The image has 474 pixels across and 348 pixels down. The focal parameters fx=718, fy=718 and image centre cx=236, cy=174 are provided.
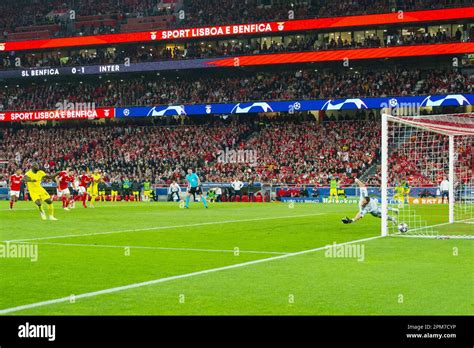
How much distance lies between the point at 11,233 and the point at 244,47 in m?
45.7

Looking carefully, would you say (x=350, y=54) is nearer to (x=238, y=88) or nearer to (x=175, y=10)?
(x=238, y=88)

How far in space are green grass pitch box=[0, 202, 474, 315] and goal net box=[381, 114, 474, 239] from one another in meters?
2.41

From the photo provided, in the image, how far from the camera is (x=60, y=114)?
211 feet

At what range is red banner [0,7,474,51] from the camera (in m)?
56.1

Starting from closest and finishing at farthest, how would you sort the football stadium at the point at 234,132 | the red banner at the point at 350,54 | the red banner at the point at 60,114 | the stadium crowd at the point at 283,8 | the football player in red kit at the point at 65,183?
the football stadium at the point at 234,132
the football player in red kit at the point at 65,183
the red banner at the point at 350,54
the stadium crowd at the point at 283,8
the red banner at the point at 60,114

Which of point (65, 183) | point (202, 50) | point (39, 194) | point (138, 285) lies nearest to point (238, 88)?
point (202, 50)

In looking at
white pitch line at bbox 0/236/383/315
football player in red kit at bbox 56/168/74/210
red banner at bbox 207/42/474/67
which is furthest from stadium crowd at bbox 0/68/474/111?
white pitch line at bbox 0/236/383/315

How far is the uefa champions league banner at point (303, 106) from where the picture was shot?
53375 millimetres

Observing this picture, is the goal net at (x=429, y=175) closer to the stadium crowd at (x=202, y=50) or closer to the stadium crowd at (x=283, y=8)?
the stadium crowd at (x=202, y=50)

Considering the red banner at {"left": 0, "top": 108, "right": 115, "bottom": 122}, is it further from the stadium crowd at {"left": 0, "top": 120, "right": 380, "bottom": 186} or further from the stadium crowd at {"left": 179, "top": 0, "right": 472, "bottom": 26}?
the stadium crowd at {"left": 179, "top": 0, "right": 472, "bottom": 26}

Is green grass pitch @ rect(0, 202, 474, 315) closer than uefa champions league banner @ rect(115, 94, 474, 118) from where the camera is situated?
Yes

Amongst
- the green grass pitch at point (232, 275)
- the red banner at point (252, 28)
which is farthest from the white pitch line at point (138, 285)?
the red banner at point (252, 28)

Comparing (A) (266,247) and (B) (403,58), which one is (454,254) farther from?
(B) (403,58)

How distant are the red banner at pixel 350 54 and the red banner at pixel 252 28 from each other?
2.29 meters
